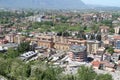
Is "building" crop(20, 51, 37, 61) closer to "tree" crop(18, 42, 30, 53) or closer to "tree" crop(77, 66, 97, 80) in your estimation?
"tree" crop(18, 42, 30, 53)

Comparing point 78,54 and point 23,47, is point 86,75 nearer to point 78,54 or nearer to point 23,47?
point 78,54

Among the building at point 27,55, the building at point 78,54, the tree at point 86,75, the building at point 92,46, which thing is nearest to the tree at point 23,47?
the building at point 27,55

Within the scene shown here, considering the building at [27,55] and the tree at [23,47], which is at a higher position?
the tree at [23,47]

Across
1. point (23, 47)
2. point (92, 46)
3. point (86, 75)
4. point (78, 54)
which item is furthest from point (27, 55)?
point (86, 75)

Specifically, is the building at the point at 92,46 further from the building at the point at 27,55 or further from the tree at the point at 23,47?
the tree at the point at 23,47

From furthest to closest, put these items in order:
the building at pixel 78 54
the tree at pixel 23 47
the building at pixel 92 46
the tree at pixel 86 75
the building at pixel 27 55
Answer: the building at pixel 92 46 → the tree at pixel 23 47 → the building at pixel 27 55 → the building at pixel 78 54 → the tree at pixel 86 75

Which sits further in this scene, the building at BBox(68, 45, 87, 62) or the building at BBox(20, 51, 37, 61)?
the building at BBox(20, 51, 37, 61)

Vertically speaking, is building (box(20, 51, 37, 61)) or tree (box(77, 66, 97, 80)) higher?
tree (box(77, 66, 97, 80))

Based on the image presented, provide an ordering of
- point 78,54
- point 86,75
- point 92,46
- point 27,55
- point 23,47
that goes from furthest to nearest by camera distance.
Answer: point 92,46 → point 23,47 → point 27,55 → point 78,54 → point 86,75

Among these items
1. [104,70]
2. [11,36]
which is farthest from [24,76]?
[11,36]

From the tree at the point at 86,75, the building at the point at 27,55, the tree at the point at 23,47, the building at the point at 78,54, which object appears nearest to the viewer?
the tree at the point at 86,75

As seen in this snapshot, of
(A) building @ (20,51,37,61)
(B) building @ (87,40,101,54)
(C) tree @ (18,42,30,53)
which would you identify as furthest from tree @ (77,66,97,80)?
(B) building @ (87,40,101,54)
